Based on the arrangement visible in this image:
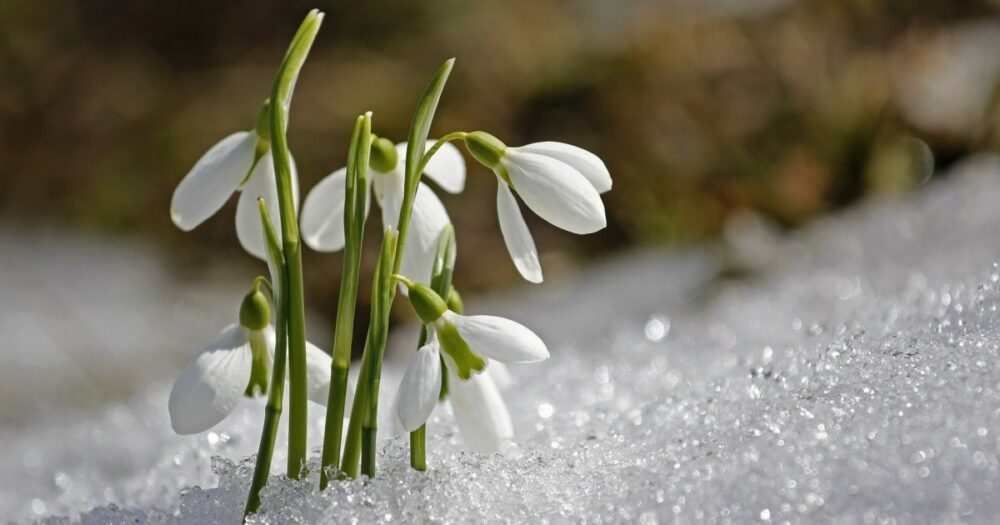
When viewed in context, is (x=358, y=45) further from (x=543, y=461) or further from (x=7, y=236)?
(x=543, y=461)

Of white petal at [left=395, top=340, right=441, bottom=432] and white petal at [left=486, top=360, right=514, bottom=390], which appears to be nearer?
white petal at [left=395, top=340, right=441, bottom=432]

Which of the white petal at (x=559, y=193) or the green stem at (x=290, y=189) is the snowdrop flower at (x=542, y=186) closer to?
the white petal at (x=559, y=193)

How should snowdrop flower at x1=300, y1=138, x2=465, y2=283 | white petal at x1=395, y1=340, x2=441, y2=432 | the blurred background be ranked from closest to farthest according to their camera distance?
1. white petal at x1=395, y1=340, x2=441, y2=432
2. snowdrop flower at x1=300, y1=138, x2=465, y2=283
3. the blurred background

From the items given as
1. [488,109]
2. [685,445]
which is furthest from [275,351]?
[488,109]

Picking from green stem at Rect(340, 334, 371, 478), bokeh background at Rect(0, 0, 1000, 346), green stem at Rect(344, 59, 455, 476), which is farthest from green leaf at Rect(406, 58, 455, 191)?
bokeh background at Rect(0, 0, 1000, 346)

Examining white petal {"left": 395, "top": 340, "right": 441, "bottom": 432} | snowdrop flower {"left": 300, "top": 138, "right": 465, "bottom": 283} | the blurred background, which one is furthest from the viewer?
the blurred background

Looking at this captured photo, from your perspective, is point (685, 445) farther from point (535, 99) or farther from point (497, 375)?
point (535, 99)

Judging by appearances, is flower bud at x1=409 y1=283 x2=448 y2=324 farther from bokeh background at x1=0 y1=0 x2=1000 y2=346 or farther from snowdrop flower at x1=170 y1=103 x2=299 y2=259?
bokeh background at x1=0 y1=0 x2=1000 y2=346
